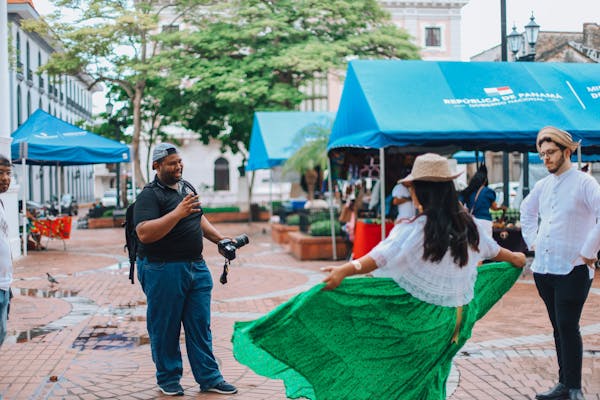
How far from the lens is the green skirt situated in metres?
3.50

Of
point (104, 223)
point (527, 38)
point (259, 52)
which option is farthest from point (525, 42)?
point (104, 223)

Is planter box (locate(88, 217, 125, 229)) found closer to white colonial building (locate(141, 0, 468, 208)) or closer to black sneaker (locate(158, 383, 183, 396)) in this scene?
white colonial building (locate(141, 0, 468, 208))

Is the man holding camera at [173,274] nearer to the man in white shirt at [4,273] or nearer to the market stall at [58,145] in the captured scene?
the man in white shirt at [4,273]

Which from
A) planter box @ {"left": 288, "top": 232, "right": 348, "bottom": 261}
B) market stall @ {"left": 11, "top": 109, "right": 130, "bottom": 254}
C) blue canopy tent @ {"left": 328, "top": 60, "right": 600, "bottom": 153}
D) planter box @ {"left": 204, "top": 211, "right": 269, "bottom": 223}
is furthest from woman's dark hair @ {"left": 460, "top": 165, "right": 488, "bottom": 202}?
planter box @ {"left": 204, "top": 211, "right": 269, "bottom": 223}

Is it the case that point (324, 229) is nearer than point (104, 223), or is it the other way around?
point (324, 229)

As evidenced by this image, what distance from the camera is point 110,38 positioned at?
25641 millimetres

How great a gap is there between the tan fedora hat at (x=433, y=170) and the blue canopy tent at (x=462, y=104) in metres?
5.66

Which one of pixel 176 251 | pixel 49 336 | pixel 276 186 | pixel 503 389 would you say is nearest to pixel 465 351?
pixel 503 389

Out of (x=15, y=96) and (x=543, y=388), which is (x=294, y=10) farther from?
(x=543, y=388)

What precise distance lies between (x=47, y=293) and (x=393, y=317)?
7537 millimetres

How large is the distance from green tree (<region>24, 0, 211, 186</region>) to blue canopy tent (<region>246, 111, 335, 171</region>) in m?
9.00

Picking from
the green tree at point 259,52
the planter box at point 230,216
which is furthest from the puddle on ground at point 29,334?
the planter box at point 230,216

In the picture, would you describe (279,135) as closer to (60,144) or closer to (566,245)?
(60,144)

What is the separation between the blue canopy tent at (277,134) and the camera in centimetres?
1697
